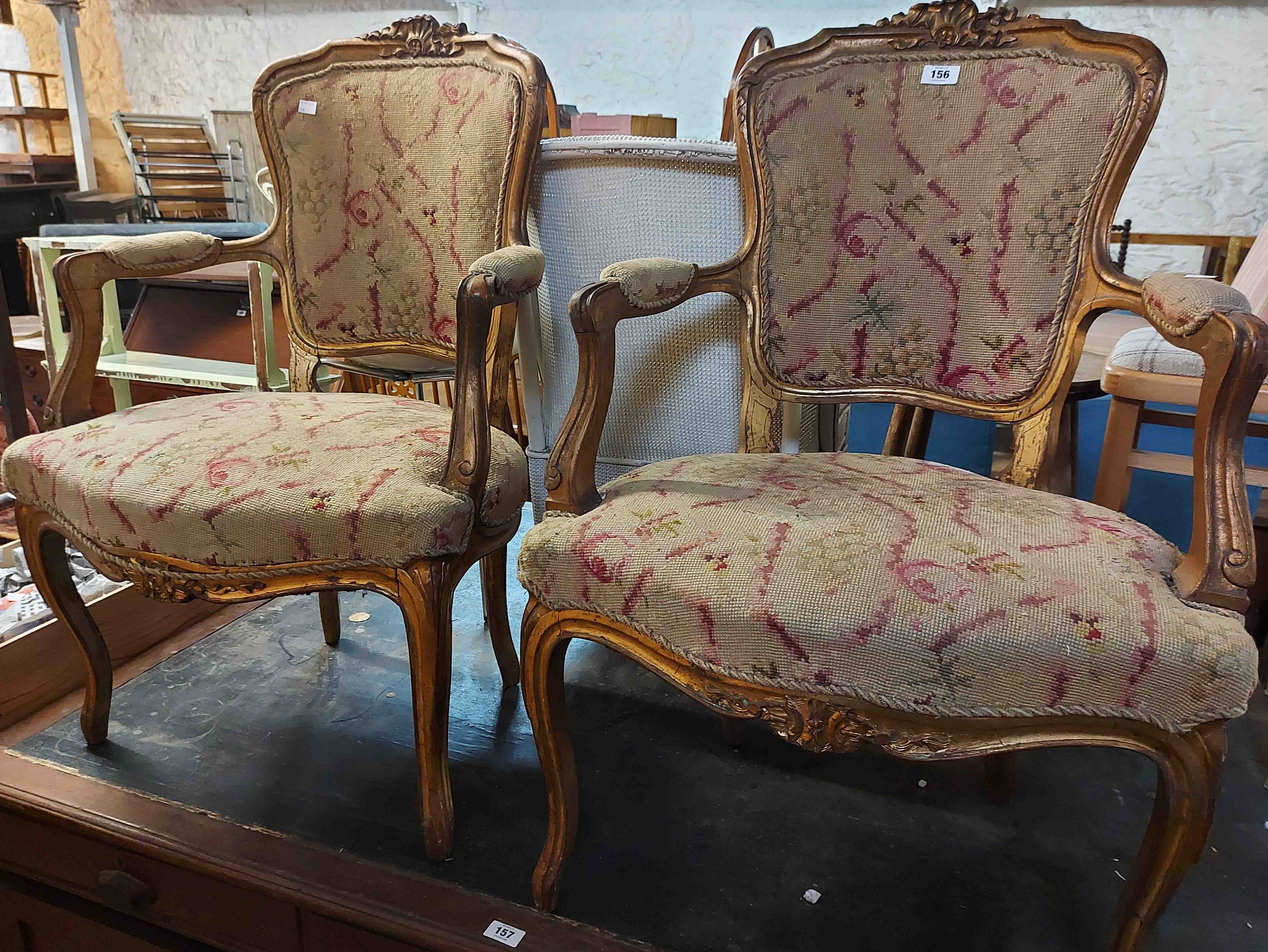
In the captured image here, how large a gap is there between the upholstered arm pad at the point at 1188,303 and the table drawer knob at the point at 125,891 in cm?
125

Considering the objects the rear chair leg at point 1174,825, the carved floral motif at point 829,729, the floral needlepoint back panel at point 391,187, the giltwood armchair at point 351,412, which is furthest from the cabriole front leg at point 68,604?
the rear chair leg at point 1174,825

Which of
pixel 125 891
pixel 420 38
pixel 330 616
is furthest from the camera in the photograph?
pixel 330 616

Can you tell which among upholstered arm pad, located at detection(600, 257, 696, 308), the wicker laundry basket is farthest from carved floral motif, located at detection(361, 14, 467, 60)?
upholstered arm pad, located at detection(600, 257, 696, 308)

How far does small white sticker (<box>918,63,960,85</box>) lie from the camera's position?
102cm

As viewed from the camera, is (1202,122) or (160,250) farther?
(1202,122)

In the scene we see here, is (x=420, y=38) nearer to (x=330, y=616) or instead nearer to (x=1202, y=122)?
(x=330, y=616)

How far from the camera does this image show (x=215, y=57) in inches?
203

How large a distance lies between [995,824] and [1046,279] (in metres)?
0.68

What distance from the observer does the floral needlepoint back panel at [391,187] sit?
1178 millimetres

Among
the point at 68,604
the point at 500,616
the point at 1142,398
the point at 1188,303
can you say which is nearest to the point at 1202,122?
the point at 1142,398

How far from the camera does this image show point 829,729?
0.70 meters

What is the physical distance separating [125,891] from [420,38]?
1.18m

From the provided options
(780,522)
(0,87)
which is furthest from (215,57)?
(780,522)

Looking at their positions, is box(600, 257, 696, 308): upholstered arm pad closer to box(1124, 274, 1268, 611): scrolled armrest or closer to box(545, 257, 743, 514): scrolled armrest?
box(545, 257, 743, 514): scrolled armrest
